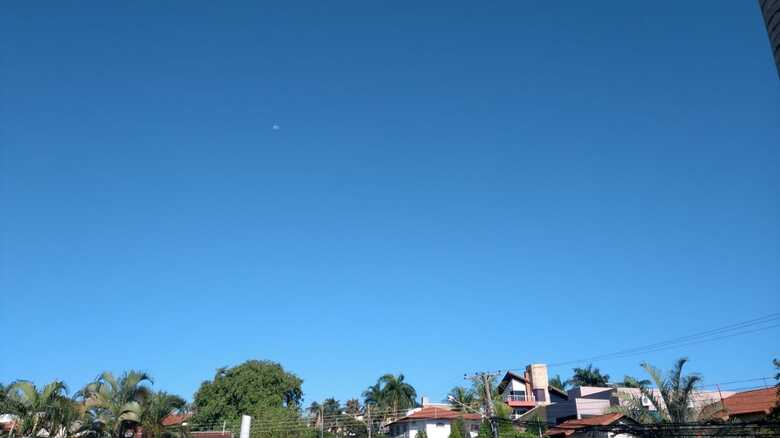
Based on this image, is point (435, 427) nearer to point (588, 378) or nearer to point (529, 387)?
point (529, 387)

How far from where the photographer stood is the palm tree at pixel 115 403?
94.7 ft

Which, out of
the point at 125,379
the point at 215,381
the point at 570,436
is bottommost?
the point at 570,436

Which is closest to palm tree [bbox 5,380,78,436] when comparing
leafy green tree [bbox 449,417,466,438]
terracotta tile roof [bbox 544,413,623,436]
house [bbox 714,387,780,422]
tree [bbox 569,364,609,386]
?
terracotta tile roof [bbox 544,413,623,436]

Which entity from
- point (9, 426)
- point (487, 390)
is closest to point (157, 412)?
point (9, 426)

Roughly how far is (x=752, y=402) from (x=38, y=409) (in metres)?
48.2

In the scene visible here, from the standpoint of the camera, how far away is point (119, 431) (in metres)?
28.9

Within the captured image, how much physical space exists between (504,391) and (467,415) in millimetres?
12277

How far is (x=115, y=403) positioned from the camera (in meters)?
29.4

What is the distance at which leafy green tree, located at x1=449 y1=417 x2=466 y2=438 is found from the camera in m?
54.2

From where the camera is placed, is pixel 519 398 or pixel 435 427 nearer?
pixel 435 427

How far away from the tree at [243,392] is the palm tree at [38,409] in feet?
133

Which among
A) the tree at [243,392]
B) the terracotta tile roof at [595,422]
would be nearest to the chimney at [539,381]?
the terracotta tile roof at [595,422]

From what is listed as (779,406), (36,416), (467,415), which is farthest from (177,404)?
(467,415)

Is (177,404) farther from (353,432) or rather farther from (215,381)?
(353,432)
